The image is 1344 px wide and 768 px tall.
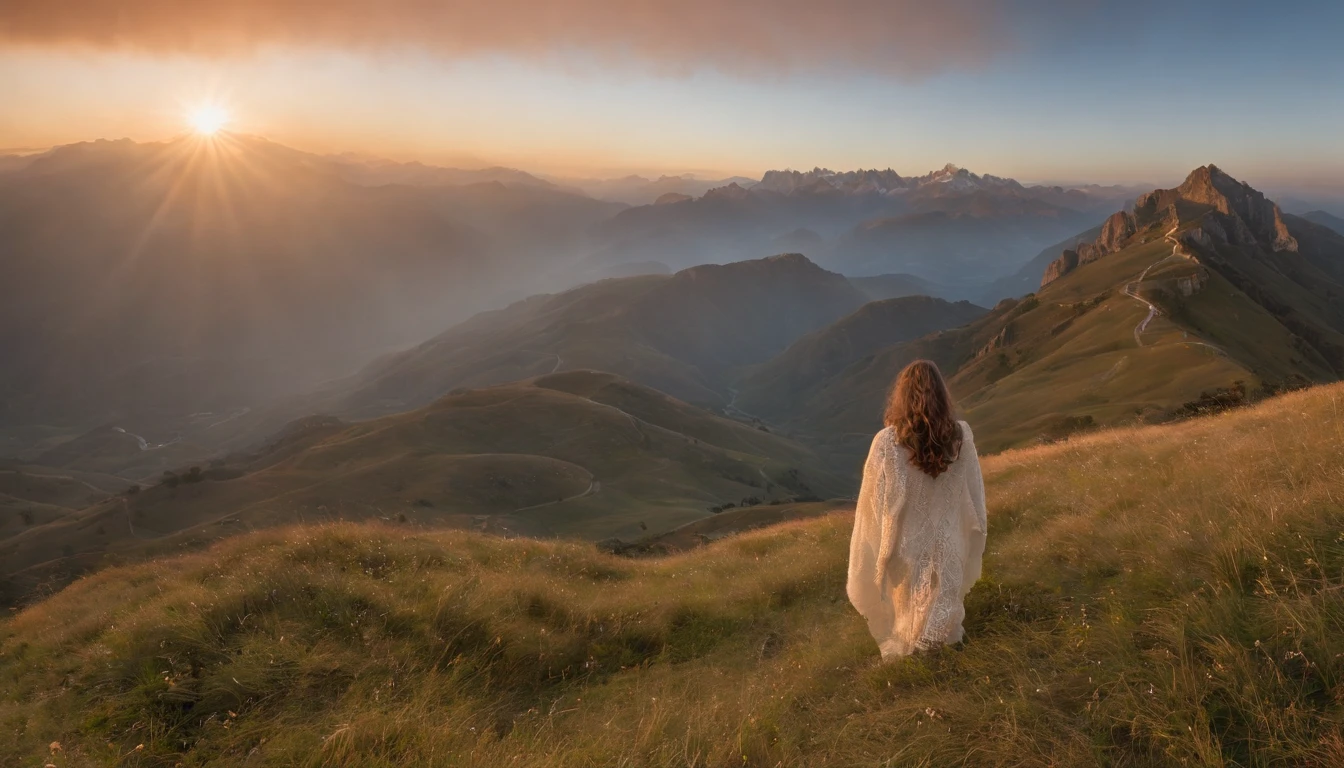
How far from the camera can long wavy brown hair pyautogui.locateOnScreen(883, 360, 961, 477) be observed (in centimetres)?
664

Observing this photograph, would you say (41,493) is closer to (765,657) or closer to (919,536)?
A: (765,657)

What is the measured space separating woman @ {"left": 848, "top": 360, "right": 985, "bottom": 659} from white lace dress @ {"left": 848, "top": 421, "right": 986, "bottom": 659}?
10mm

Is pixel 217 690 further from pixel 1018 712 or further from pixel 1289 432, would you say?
pixel 1289 432

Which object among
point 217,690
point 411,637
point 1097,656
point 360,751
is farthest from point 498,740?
point 1097,656

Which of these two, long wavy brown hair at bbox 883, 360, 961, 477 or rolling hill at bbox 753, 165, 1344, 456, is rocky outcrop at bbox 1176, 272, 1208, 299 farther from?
long wavy brown hair at bbox 883, 360, 961, 477

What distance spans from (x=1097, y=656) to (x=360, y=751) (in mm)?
6098

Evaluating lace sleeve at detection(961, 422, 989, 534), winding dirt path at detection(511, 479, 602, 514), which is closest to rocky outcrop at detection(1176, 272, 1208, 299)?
winding dirt path at detection(511, 479, 602, 514)

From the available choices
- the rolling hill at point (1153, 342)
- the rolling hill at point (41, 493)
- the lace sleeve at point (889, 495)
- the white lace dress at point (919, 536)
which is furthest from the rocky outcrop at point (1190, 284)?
the rolling hill at point (41, 493)

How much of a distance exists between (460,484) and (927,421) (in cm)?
9042

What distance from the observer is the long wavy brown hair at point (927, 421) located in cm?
664

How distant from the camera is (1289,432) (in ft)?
32.0

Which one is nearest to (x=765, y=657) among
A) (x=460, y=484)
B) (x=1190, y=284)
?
(x=460, y=484)

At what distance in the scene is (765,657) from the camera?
8.75 metres

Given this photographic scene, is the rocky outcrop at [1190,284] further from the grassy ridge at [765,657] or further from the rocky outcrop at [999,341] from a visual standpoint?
the grassy ridge at [765,657]
